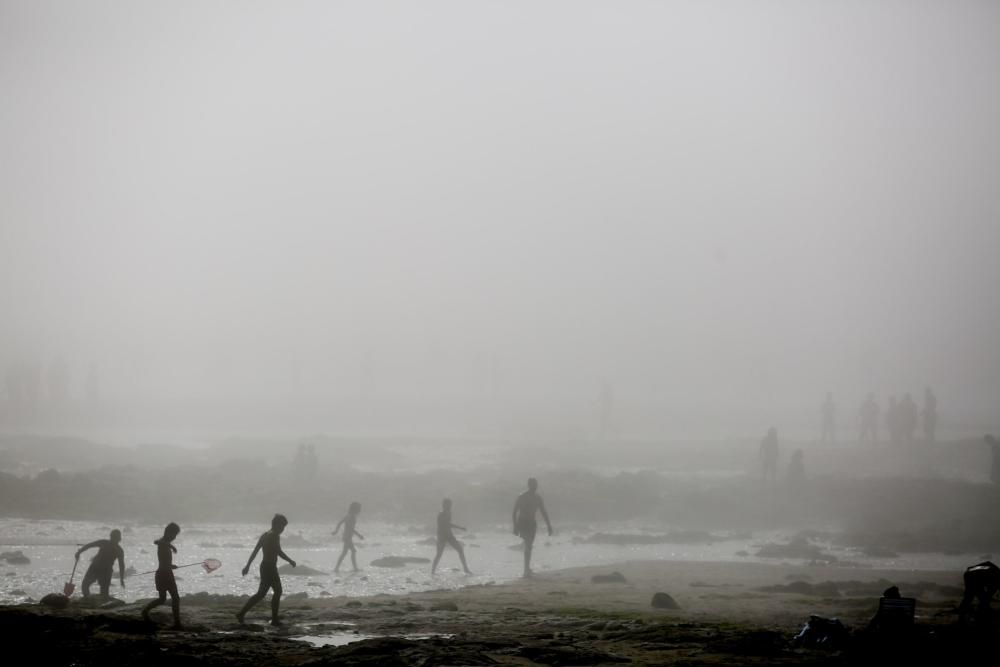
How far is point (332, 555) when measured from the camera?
2817 cm

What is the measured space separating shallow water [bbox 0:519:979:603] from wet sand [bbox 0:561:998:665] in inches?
117

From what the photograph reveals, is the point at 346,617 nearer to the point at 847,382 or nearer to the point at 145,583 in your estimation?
the point at 145,583

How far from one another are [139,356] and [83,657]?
15281 cm

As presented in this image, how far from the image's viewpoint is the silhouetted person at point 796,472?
40.7 m

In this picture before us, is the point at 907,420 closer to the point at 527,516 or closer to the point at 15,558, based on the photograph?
the point at 527,516

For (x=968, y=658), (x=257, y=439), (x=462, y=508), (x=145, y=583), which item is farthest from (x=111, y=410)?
(x=968, y=658)

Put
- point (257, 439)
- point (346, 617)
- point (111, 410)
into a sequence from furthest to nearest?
1. point (111, 410)
2. point (257, 439)
3. point (346, 617)

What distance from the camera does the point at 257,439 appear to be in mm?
64125

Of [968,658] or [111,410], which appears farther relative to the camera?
[111,410]

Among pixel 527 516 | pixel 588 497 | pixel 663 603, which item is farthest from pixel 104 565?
pixel 588 497

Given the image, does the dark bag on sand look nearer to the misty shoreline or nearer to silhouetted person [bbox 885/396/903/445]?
the misty shoreline

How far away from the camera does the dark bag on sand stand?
12.9 meters

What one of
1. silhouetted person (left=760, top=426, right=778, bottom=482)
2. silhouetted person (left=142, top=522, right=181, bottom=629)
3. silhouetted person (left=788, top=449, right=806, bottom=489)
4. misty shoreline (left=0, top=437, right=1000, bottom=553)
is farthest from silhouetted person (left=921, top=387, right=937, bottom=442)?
silhouetted person (left=142, top=522, right=181, bottom=629)

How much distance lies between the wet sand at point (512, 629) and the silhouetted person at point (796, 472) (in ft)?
64.2
